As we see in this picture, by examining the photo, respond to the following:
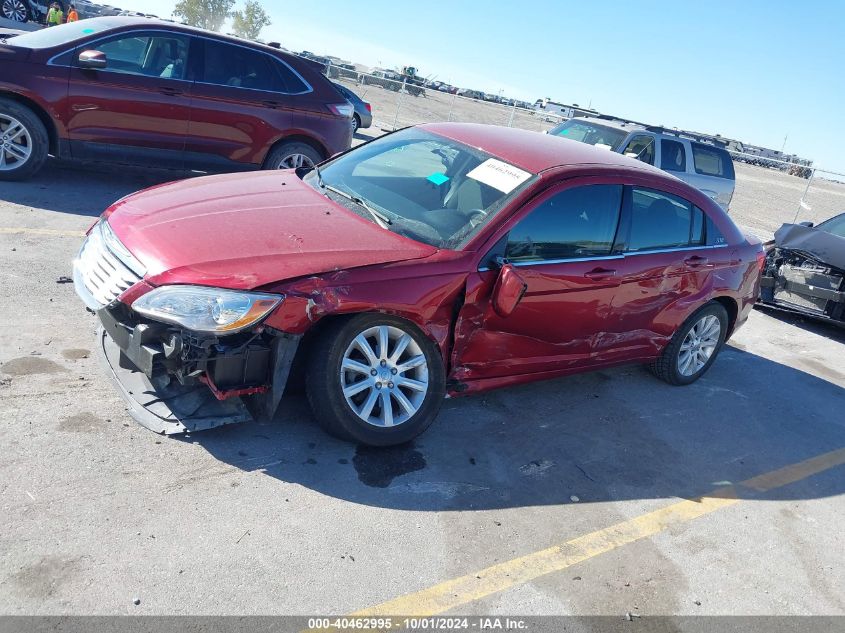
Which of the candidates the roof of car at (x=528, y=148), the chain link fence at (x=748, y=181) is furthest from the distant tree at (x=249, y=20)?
the roof of car at (x=528, y=148)

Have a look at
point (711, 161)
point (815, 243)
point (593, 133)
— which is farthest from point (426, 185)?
point (711, 161)

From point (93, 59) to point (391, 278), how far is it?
200 inches

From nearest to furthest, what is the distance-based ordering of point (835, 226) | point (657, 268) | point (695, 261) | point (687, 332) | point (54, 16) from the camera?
point (657, 268) → point (695, 261) → point (687, 332) → point (835, 226) → point (54, 16)

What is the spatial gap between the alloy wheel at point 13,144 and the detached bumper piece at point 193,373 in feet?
15.2

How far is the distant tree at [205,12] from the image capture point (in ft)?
291

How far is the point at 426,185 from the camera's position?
15.6ft

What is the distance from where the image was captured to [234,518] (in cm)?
331

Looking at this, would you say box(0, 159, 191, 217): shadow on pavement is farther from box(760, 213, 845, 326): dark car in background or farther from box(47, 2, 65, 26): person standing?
box(47, 2, 65, 26): person standing

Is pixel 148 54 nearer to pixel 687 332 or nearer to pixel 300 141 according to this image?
pixel 300 141

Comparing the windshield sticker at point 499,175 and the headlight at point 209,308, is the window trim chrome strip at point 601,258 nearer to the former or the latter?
the windshield sticker at point 499,175

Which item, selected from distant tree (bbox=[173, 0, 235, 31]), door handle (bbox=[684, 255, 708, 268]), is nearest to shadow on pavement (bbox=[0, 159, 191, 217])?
door handle (bbox=[684, 255, 708, 268])

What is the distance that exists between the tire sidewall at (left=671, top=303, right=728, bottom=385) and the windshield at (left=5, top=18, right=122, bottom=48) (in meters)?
6.40

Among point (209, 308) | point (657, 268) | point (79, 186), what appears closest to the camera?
point (209, 308)

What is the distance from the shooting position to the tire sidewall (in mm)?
5727
